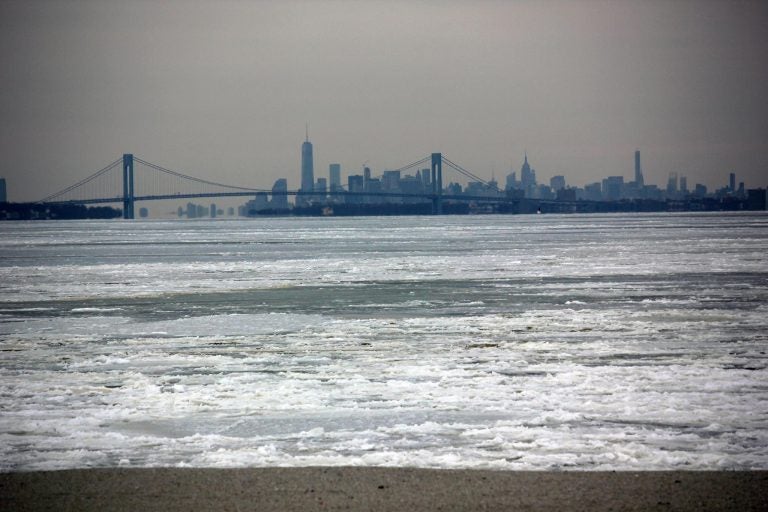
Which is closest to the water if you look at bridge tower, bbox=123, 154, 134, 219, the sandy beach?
the sandy beach

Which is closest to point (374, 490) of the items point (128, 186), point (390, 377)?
point (390, 377)

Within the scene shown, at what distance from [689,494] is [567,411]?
158 centimetres

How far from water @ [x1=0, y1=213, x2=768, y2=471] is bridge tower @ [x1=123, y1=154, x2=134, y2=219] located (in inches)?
3928

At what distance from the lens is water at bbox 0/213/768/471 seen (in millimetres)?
4484

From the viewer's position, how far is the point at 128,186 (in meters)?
117

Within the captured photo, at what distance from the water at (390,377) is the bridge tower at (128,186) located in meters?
99.8

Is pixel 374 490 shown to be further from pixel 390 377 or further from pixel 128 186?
pixel 128 186

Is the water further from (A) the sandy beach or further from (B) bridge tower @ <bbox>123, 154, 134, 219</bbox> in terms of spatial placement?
(B) bridge tower @ <bbox>123, 154, 134, 219</bbox>

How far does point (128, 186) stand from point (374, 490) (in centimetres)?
11800

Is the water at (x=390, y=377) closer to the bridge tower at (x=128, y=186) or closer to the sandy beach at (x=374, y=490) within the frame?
the sandy beach at (x=374, y=490)

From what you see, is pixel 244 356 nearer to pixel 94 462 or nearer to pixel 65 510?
pixel 94 462

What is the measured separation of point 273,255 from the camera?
27734 millimetres

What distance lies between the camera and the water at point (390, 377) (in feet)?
14.7

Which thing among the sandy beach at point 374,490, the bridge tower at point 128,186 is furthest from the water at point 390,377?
the bridge tower at point 128,186
